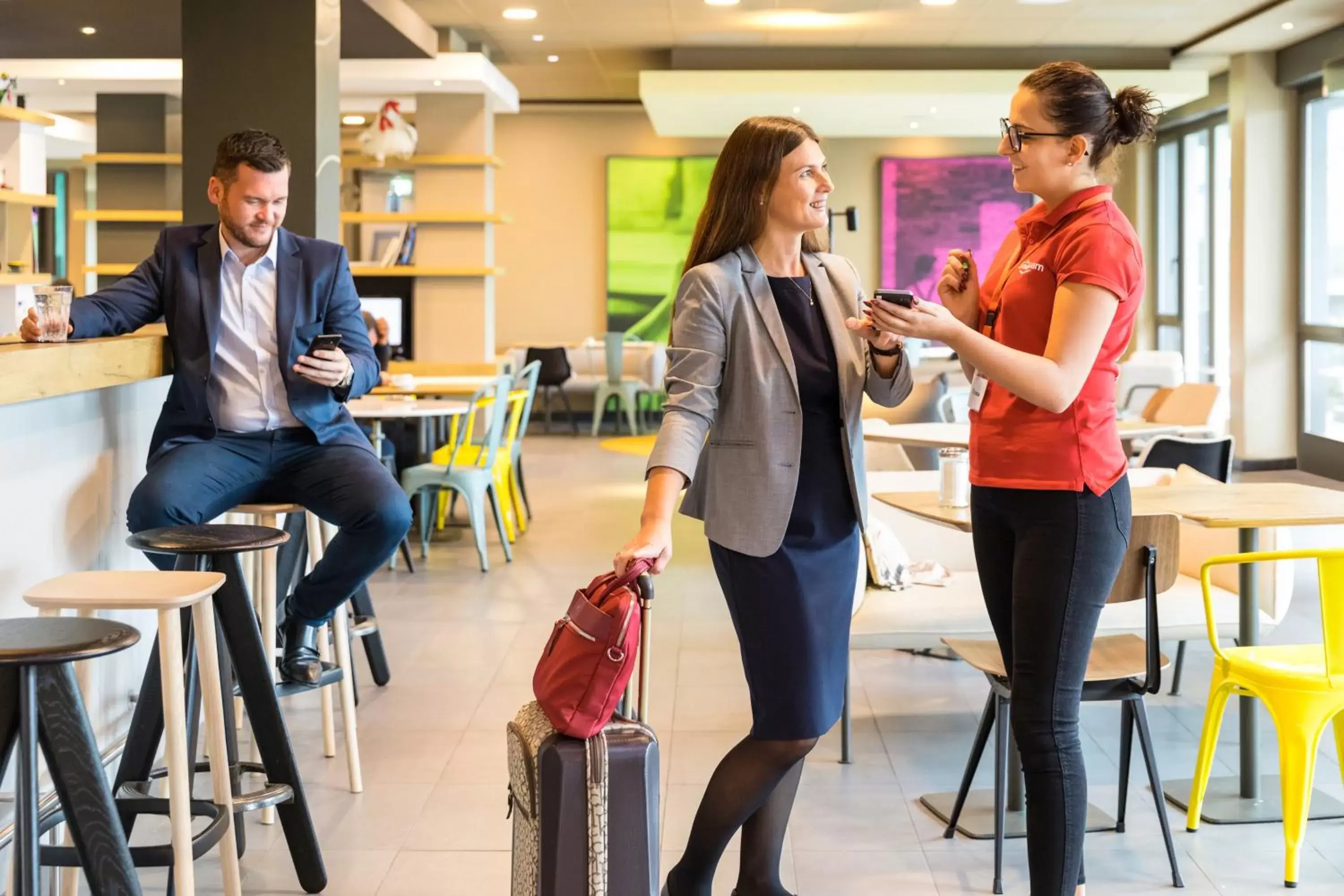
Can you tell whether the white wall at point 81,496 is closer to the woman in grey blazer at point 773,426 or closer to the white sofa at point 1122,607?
the woman in grey blazer at point 773,426

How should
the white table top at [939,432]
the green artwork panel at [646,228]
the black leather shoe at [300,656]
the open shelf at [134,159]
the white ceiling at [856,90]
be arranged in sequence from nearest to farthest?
1. the black leather shoe at [300,656]
2. the white table top at [939,432]
3. the white ceiling at [856,90]
4. the open shelf at [134,159]
5. the green artwork panel at [646,228]

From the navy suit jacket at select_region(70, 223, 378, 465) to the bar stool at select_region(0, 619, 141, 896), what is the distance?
1348mm

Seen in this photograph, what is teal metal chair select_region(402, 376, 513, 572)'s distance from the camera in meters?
7.04

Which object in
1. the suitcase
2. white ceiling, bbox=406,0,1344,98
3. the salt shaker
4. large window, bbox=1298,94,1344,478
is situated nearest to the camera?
the suitcase

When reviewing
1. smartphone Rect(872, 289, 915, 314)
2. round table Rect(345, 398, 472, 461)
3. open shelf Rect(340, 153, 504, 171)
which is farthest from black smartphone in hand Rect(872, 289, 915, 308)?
open shelf Rect(340, 153, 504, 171)

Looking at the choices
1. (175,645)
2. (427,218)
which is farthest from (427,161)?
(175,645)

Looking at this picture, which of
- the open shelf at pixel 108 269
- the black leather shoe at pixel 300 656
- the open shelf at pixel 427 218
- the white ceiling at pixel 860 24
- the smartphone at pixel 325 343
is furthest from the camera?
the open shelf at pixel 108 269

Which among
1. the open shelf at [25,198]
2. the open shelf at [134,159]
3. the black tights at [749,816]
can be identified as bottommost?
the black tights at [749,816]

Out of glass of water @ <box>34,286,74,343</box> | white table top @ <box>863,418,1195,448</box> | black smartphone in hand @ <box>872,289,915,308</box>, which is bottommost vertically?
white table top @ <box>863,418,1195,448</box>

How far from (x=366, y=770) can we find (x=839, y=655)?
1.87 m

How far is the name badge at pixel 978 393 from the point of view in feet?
7.93

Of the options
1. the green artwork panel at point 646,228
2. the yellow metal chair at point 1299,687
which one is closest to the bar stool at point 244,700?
the yellow metal chair at point 1299,687

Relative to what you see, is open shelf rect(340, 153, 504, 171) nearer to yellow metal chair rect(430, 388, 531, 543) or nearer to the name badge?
yellow metal chair rect(430, 388, 531, 543)

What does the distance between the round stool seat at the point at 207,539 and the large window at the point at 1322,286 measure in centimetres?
939
